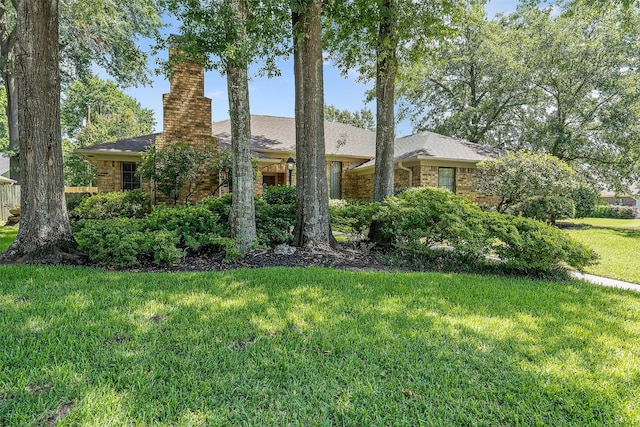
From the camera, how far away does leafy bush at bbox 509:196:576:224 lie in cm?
1170

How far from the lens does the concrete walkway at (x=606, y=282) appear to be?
17.1 feet

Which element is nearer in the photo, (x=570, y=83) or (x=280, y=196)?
(x=280, y=196)

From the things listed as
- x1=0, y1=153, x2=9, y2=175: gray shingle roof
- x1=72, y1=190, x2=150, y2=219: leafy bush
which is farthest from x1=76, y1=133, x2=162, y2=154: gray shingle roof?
x1=0, y1=153, x2=9, y2=175: gray shingle roof

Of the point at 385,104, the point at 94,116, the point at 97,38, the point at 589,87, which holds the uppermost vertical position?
the point at 94,116

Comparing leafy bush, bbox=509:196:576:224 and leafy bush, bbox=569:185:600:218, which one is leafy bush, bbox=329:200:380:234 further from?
leafy bush, bbox=569:185:600:218

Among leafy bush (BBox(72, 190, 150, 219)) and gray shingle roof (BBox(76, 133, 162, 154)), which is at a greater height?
gray shingle roof (BBox(76, 133, 162, 154))

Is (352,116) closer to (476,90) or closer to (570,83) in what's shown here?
(476,90)

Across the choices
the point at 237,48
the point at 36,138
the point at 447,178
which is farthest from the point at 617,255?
the point at 36,138

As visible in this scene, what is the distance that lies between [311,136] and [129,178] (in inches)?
378

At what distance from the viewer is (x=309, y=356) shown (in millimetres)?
2533

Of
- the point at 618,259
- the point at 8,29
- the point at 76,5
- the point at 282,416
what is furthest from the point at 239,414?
the point at 8,29

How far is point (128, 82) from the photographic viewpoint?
15297 millimetres

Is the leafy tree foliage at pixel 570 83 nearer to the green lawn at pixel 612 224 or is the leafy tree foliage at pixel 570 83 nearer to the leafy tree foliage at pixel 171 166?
the green lawn at pixel 612 224

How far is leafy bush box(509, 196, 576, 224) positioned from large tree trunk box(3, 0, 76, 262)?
43.2 ft
